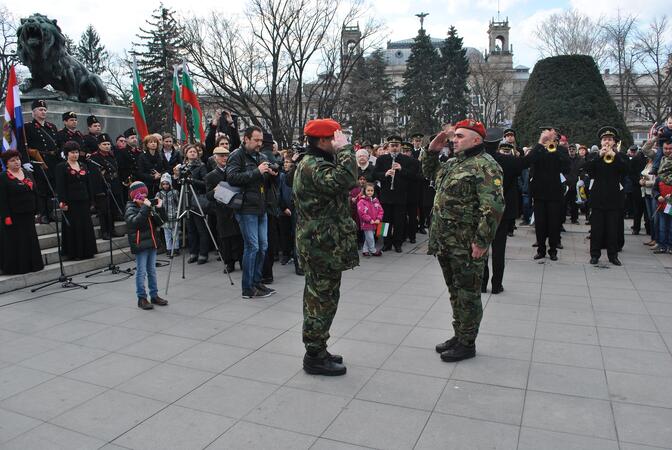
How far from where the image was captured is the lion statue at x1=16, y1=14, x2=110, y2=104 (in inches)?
422

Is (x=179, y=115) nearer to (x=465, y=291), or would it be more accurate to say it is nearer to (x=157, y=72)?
(x=465, y=291)

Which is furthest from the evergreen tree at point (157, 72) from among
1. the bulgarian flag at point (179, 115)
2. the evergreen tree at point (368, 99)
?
the bulgarian flag at point (179, 115)

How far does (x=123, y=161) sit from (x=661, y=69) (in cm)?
3282

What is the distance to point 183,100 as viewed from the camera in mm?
11859

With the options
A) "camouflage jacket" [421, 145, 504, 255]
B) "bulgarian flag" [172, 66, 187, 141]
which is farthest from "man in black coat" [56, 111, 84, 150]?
Answer: "camouflage jacket" [421, 145, 504, 255]

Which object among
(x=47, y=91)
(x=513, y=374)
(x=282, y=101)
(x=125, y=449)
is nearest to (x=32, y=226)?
(x=47, y=91)

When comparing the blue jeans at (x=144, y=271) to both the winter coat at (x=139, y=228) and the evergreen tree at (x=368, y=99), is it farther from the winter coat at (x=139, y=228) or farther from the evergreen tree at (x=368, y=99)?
the evergreen tree at (x=368, y=99)

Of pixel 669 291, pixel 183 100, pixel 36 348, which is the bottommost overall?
pixel 669 291

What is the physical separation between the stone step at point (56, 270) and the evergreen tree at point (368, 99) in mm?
22928

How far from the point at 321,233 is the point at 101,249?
672 centimetres

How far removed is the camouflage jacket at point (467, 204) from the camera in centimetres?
423

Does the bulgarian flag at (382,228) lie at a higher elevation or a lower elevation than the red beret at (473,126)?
lower

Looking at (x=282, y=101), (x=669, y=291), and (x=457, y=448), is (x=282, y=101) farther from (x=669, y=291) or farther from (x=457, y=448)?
(x=457, y=448)

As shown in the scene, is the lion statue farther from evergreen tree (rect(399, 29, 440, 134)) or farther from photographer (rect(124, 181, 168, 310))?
evergreen tree (rect(399, 29, 440, 134))
